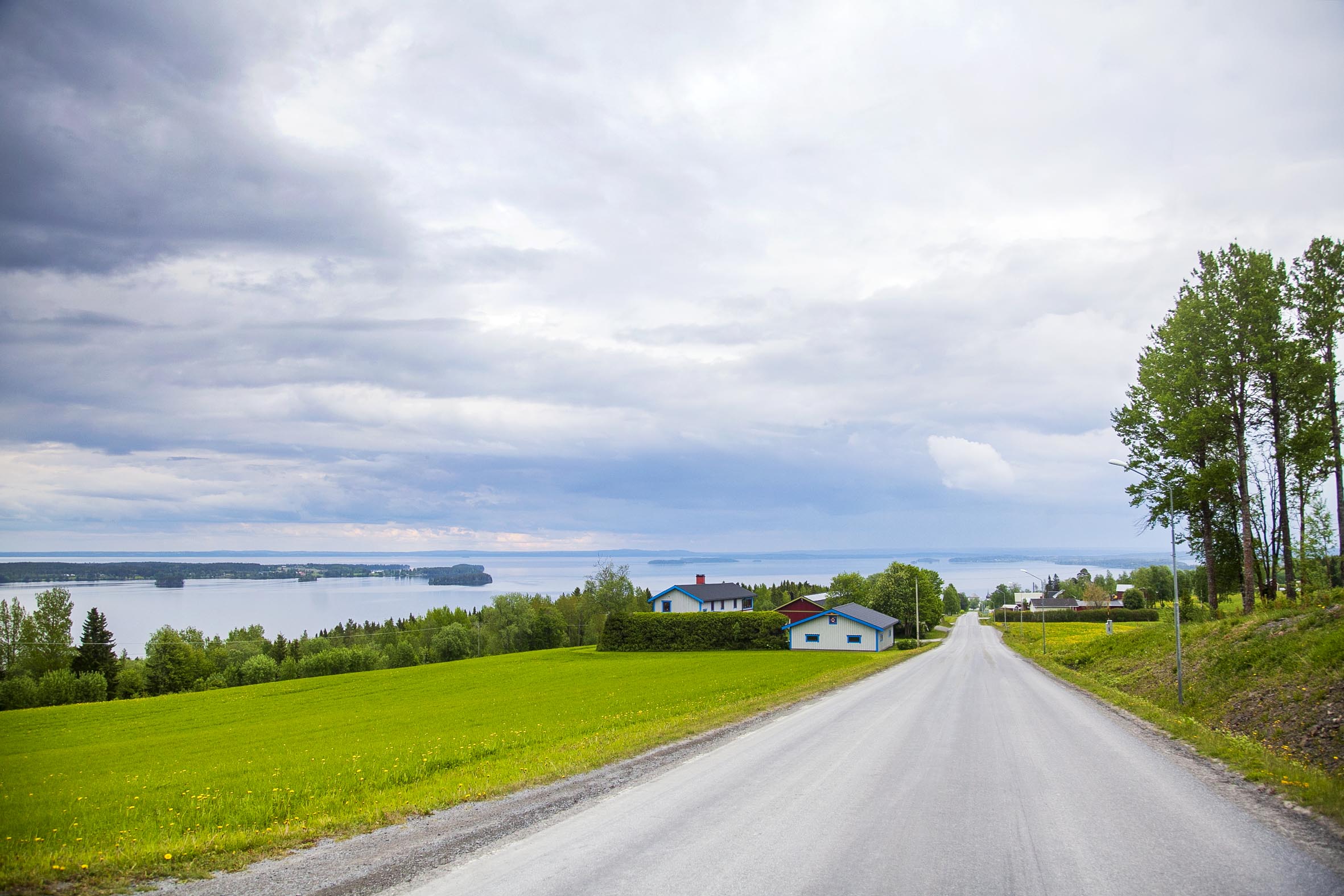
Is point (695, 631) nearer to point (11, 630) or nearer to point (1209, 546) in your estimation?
point (1209, 546)

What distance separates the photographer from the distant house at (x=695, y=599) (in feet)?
298

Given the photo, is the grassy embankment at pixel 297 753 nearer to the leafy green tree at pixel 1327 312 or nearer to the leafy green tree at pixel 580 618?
the leafy green tree at pixel 1327 312

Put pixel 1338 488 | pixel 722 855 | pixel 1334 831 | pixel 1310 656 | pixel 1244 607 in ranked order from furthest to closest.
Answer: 1. pixel 1244 607
2. pixel 1338 488
3. pixel 1310 656
4. pixel 1334 831
5. pixel 722 855

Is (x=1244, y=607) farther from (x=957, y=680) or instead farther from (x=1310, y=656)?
(x=1310, y=656)

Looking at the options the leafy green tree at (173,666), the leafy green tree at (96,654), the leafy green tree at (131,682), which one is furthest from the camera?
the leafy green tree at (173,666)

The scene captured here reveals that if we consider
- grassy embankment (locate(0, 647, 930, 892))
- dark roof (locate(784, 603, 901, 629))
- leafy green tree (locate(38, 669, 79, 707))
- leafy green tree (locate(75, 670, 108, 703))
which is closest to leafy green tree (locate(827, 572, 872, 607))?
dark roof (locate(784, 603, 901, 629))

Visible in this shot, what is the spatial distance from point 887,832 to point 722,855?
7.71ft

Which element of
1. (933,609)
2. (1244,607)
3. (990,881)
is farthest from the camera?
(933,609)

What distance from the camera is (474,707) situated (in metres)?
32.4

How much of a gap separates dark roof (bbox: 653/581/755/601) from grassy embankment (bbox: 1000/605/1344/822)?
57.3 metres

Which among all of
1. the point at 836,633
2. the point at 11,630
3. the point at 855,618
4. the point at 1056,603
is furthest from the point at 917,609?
the point at 1056,603

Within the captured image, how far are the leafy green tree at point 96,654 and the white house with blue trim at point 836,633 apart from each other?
6562 centimetres

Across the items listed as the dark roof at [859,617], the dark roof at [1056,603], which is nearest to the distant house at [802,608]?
the dark roof at [859,617]

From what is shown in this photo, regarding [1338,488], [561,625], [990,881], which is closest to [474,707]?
[990,881]
